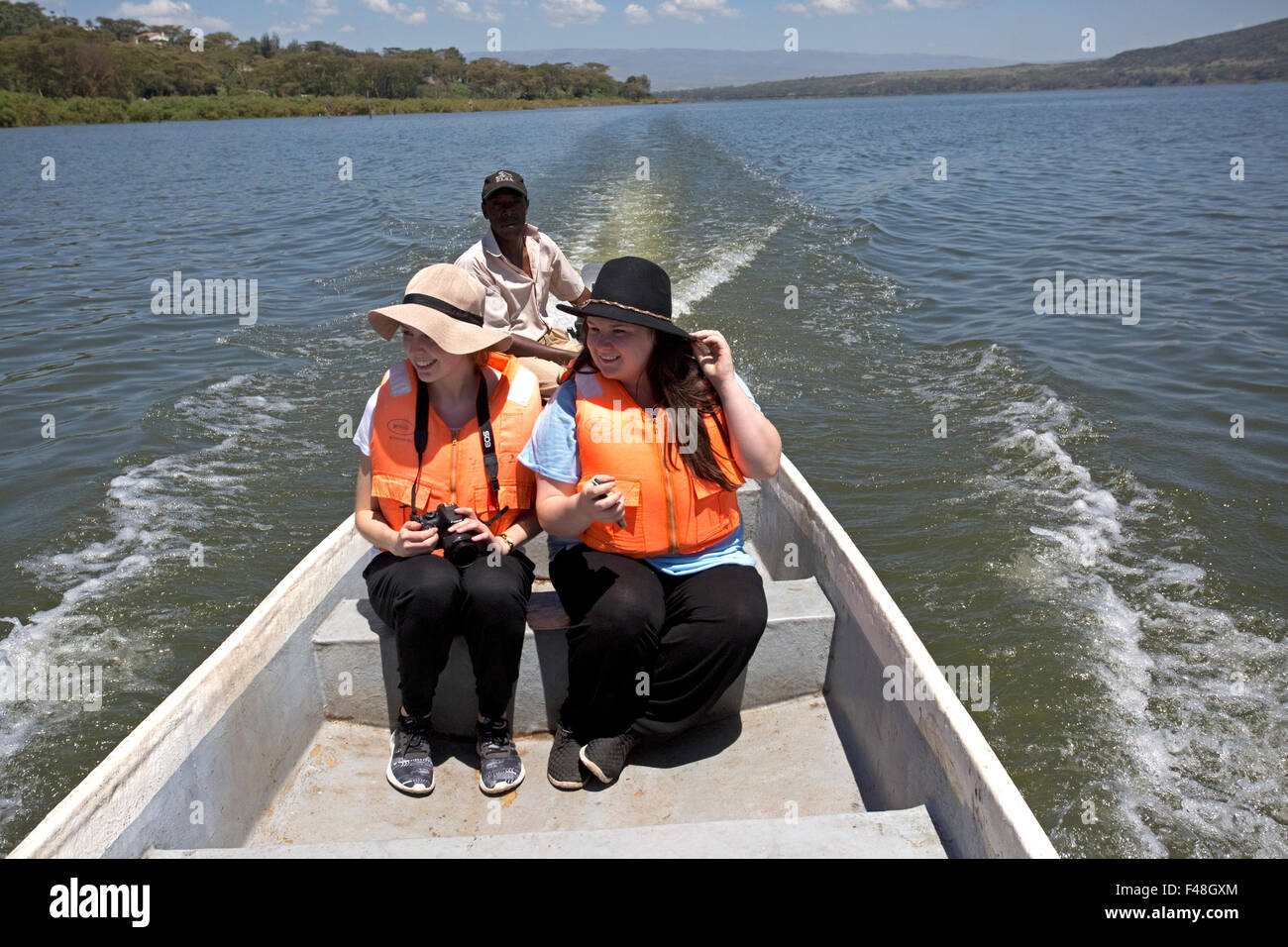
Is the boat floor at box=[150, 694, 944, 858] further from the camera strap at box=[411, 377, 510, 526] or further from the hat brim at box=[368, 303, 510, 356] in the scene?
the hat brim at box=[368, 303, 510, 356]

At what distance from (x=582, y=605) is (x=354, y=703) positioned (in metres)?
0.91

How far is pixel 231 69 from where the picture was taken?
6469 cm

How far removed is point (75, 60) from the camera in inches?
1978

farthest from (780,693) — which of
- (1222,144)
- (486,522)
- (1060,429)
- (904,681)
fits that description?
(1222,144)

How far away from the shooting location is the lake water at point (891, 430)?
367 centimetres

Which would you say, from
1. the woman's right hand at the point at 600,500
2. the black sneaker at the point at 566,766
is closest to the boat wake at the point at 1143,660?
the black sneaker at the point at 566,766

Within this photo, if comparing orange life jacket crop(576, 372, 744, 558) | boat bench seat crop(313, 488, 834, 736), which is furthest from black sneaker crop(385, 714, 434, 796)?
orange life jacket crop(576, 372, 744, 558)

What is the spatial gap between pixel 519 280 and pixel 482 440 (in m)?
1.99

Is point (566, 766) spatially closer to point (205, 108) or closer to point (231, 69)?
point (205, 108)

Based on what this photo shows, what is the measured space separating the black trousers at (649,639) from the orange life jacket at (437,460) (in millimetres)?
315

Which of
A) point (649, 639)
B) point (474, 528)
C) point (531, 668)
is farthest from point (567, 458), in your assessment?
point (531, 668)

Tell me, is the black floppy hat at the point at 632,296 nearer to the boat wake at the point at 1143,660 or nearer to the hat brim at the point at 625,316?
the hat brim at the point at 625,316
